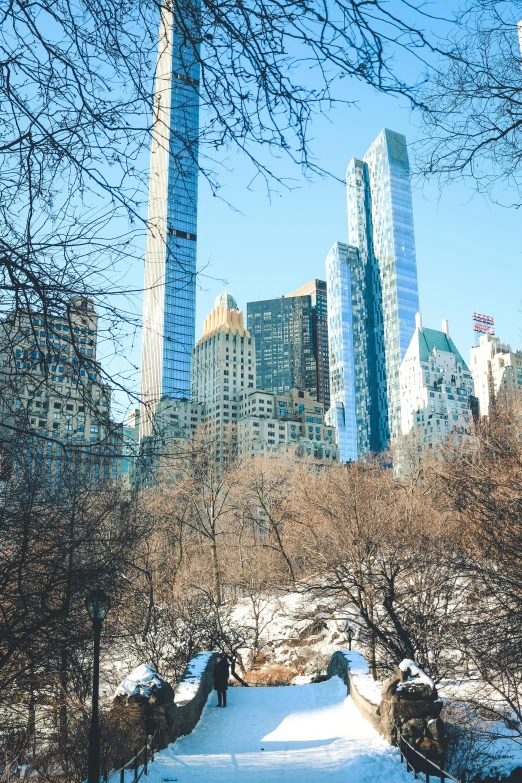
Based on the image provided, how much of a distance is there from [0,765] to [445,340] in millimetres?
163412

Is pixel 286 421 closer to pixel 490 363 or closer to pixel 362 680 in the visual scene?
pixel 490 363

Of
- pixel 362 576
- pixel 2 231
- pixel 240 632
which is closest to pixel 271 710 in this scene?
pixel 362 576

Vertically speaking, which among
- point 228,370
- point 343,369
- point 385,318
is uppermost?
point 385,318

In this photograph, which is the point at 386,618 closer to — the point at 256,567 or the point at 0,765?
the point at 0,765

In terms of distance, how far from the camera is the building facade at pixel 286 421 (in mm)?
113131

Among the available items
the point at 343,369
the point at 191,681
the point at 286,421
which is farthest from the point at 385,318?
the point at 191,681

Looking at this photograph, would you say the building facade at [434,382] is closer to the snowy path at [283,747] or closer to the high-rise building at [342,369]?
the high-rise building at [342,369]

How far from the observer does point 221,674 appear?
15.9 meters

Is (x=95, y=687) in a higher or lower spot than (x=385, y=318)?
lower

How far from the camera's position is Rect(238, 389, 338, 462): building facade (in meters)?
113

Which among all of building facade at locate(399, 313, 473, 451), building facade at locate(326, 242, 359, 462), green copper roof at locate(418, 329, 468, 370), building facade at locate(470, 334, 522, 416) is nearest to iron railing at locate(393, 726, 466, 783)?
building facade at locate(470, 334, 522, 416)

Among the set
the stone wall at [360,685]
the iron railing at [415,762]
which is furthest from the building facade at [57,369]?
the stone wall at [360,685]

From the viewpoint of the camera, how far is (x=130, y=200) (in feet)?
12.2

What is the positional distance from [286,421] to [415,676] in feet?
400
